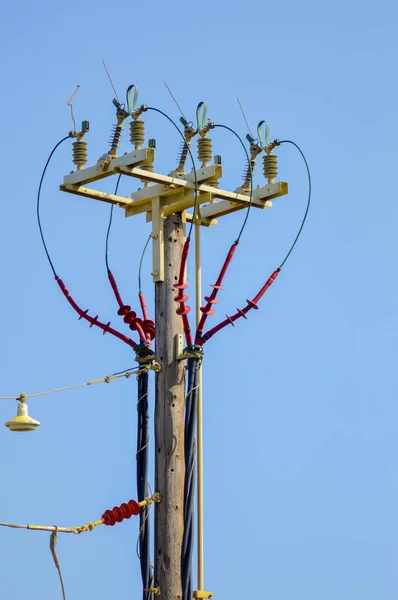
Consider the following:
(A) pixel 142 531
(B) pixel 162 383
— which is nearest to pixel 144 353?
(B) pixel 162 383

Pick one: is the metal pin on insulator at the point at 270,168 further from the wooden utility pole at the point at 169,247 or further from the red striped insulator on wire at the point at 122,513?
the red striped insulator on wire at the point at 122,513

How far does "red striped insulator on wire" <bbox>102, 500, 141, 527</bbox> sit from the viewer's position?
62.0ft

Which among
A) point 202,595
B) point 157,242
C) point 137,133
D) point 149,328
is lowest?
point 202,595

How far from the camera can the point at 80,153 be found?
19594 millimetres

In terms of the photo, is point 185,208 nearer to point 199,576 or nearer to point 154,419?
point 154,419

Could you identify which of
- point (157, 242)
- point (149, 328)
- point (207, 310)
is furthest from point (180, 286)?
point (149, 328)

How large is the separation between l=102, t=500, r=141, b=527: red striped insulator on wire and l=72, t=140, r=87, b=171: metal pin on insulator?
3078 millimetres

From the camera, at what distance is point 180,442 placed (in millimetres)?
19141

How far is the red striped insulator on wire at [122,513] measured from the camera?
1889 centimetres

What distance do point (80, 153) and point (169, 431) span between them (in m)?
2.64

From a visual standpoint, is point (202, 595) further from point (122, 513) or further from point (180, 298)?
point (180, 298)

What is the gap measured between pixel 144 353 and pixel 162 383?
0.44 metres

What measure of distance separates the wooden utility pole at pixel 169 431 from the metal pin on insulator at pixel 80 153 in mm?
982

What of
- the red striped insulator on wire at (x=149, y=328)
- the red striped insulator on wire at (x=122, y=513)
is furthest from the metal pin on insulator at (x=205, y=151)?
the red striped insulator on wire at (x=122, y=513)
